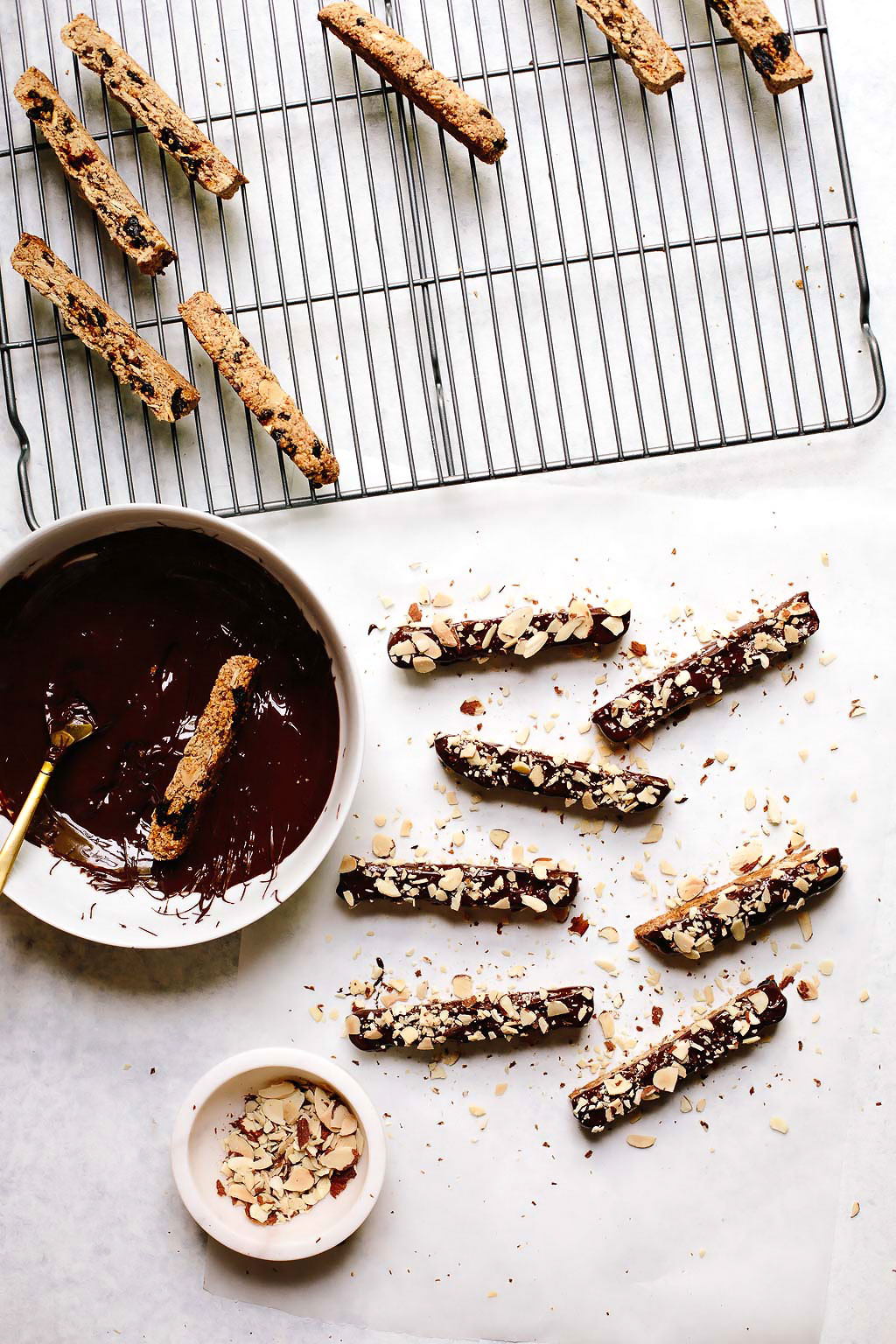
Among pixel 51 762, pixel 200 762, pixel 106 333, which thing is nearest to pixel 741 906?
pixel 200 762

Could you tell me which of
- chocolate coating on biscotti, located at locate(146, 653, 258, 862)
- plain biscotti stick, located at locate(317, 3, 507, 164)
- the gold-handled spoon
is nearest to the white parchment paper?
chocolate coating on biscotti, located at locate(146, 653, 258, 862)

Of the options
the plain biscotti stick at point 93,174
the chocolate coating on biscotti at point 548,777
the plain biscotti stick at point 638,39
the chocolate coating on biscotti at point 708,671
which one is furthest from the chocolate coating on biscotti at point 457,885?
the plain biscotti stick at point 638,39

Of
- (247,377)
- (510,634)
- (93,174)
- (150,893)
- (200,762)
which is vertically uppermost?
(93,174)

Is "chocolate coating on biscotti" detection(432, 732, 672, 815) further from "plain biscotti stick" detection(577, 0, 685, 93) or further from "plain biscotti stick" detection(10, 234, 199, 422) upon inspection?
"plain biscotti stick" detection(577, 0, 685, 93)

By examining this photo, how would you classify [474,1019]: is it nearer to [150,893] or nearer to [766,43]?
[150,893]

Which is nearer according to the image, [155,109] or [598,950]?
[155,109]

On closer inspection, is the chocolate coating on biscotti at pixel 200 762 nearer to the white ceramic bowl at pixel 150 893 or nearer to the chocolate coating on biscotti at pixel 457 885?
the white ceramic bowl at pixel 150 893
